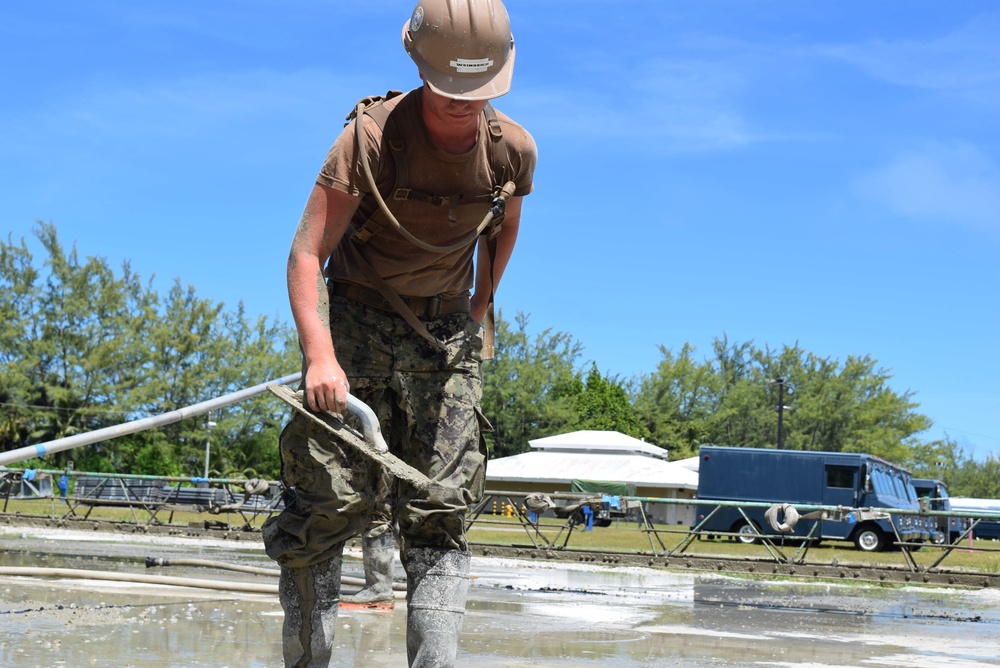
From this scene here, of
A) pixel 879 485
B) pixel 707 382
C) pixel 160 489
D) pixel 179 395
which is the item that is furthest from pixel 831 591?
pixel 707 382

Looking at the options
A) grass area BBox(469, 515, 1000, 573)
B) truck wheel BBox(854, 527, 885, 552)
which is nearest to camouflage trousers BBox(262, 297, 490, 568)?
grass area BBox(469, 515, 1000, 573)

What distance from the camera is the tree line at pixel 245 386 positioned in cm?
5694

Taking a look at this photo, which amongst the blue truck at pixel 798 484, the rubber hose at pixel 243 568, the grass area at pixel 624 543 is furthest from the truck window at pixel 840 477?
the rubber hose at pixel 243 568

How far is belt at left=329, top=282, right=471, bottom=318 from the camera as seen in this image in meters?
4.07

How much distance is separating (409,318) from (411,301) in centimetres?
13

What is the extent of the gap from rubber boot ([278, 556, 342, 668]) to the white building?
45.9 meters

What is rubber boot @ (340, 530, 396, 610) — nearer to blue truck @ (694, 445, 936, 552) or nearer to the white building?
blue truck @ (694, 445, 936, 552)

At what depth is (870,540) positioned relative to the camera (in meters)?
29.0

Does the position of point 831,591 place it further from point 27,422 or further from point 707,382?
point 707,382

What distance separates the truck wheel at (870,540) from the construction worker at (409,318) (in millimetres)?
26579

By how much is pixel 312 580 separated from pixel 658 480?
47.5 m

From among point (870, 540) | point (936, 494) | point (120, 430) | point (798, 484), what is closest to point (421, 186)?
point (120, 430)

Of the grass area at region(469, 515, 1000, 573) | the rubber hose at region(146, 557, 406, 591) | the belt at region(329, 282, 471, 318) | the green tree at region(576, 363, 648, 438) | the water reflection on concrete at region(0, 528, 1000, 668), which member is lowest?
the water reflection on concrete at region(0, 528, 1000, 668)

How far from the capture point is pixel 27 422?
56938 mm
